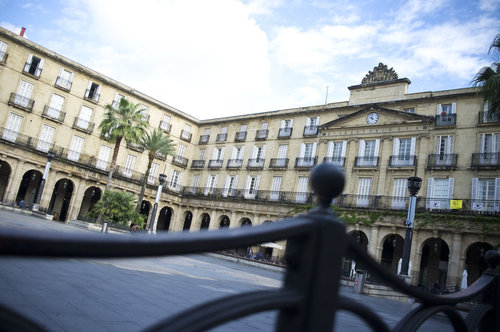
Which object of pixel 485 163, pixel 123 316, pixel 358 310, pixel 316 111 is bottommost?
pixel 123 316

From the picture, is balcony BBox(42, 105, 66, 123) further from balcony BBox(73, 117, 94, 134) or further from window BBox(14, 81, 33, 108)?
window BBox(14, 81, 33, 108)

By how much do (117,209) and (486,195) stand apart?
26.6 metres

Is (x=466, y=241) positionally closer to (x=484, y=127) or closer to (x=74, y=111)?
(x=484, y=127)

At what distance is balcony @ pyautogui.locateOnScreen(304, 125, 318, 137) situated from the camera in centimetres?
3438

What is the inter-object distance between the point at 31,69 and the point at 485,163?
4003 centimetres

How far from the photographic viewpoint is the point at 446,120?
26812 mm

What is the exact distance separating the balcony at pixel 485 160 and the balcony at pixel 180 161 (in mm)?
30561

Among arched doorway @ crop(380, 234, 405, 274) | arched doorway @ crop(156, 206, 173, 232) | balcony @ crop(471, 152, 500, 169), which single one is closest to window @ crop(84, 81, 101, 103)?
arched doorway @ crop(156, 206, 173, 232)

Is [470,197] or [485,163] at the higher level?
[485,163]

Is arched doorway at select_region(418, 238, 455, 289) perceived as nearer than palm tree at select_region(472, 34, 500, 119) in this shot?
No

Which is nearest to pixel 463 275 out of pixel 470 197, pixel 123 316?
pixel 470 197

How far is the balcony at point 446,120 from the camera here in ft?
86.9

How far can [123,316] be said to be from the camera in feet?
13.6

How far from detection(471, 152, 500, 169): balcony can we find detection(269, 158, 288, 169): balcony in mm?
15906
